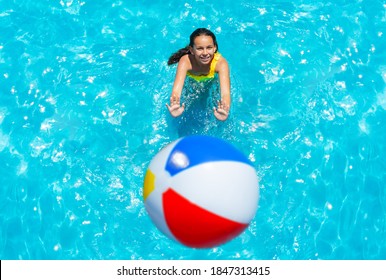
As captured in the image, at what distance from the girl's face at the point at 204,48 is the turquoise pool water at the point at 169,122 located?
1216 millimetres

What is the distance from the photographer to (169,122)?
25.6ft

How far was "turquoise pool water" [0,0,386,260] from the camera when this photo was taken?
7.24m

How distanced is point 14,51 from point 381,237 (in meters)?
6.67

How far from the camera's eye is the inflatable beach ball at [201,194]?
197 inches

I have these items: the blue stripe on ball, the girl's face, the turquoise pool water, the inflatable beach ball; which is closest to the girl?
the girl's face

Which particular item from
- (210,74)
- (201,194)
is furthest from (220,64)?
(201,194)

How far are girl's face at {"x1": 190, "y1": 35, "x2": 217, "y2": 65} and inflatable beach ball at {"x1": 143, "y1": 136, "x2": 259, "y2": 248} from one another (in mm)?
1911

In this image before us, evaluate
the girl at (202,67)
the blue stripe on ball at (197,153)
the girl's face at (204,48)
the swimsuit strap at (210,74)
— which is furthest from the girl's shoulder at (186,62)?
the blue stripe on ball at (197,153)

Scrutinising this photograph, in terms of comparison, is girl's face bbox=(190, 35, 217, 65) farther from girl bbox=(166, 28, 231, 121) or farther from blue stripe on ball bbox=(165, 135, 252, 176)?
blue stripe on ball bbox=(165, 135, 252, 176)

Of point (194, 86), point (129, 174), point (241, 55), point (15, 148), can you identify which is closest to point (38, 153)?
point (15, 148)

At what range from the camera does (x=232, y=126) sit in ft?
25.5

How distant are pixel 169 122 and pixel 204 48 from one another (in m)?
1.55

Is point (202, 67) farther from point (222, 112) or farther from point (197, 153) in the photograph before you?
point (197, 153)

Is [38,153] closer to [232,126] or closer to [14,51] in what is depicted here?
[14,51]
